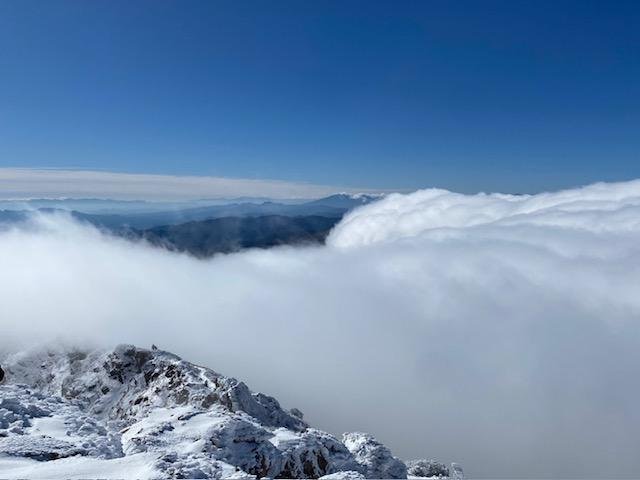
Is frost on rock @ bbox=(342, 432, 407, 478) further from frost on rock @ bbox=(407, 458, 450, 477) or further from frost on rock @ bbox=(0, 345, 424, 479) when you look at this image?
frost on rock @ bbox=(407, 458, 450, 477)

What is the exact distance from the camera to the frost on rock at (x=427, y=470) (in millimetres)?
70850

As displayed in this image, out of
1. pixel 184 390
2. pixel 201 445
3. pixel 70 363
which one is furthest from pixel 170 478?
pixel 70 363

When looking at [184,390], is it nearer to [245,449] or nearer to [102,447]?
[245,449]

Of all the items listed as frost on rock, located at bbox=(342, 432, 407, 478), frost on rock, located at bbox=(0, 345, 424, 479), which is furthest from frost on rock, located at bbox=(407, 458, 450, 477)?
frost on rock, located at bbox=(342, 432, 407, 478)

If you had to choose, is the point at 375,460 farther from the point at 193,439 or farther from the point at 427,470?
the point at 193,439

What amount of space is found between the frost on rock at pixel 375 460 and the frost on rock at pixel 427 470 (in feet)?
52.7

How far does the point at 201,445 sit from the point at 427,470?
163 ft

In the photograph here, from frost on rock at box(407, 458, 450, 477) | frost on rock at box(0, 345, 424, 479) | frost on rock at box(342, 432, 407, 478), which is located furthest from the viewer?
frost on rock at box(407, 458, 450, 477)

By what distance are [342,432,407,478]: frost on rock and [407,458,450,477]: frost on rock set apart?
16.0 metres

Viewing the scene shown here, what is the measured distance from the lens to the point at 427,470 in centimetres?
7162

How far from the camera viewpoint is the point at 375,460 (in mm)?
55312

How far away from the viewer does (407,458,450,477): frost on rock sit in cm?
7085

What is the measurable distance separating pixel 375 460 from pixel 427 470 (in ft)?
70.7

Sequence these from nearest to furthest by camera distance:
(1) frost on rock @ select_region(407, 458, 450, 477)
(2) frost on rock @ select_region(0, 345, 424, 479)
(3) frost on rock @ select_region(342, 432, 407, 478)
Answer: (2) frost on rock @ select_region(0, 345, 424, 479)
(3) frost on rock @ select_region(342, 432, 407, 478)
(1) frost on rock @ select_region(407, 458, 450, 477)
